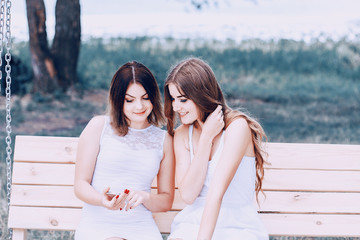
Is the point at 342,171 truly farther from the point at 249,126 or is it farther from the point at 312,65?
the point at 312,65

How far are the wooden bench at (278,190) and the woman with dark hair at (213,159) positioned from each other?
0.46 m

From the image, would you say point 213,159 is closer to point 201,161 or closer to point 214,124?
point 201,161

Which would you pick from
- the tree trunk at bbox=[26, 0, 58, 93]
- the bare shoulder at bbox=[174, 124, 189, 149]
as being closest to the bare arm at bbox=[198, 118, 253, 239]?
the bare shoulder at bbox=[174, 124, 189, 149]

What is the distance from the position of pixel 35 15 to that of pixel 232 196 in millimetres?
7801

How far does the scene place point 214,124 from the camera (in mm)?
2932

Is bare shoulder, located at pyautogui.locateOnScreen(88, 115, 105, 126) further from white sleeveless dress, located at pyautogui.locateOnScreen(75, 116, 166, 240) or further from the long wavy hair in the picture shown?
the long wavy hair

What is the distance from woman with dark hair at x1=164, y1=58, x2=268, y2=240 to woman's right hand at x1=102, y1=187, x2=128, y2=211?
36 centimetres

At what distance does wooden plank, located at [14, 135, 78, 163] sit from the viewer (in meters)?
3.41

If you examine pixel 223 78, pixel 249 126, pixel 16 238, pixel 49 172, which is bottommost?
pixel 223 78

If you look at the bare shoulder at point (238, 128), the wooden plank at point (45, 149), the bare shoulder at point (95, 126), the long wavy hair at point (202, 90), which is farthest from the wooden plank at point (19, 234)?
the bare shoulder at point (238, 128)

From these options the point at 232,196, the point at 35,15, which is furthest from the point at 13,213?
the point at 35,15

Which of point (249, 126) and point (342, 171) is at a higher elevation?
point (249, 126)

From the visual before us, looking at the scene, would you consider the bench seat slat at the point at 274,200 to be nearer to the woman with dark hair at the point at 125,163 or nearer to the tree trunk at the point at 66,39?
the woman with dark hair at the point at 125,163

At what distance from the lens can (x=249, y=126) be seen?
9.75 feet
